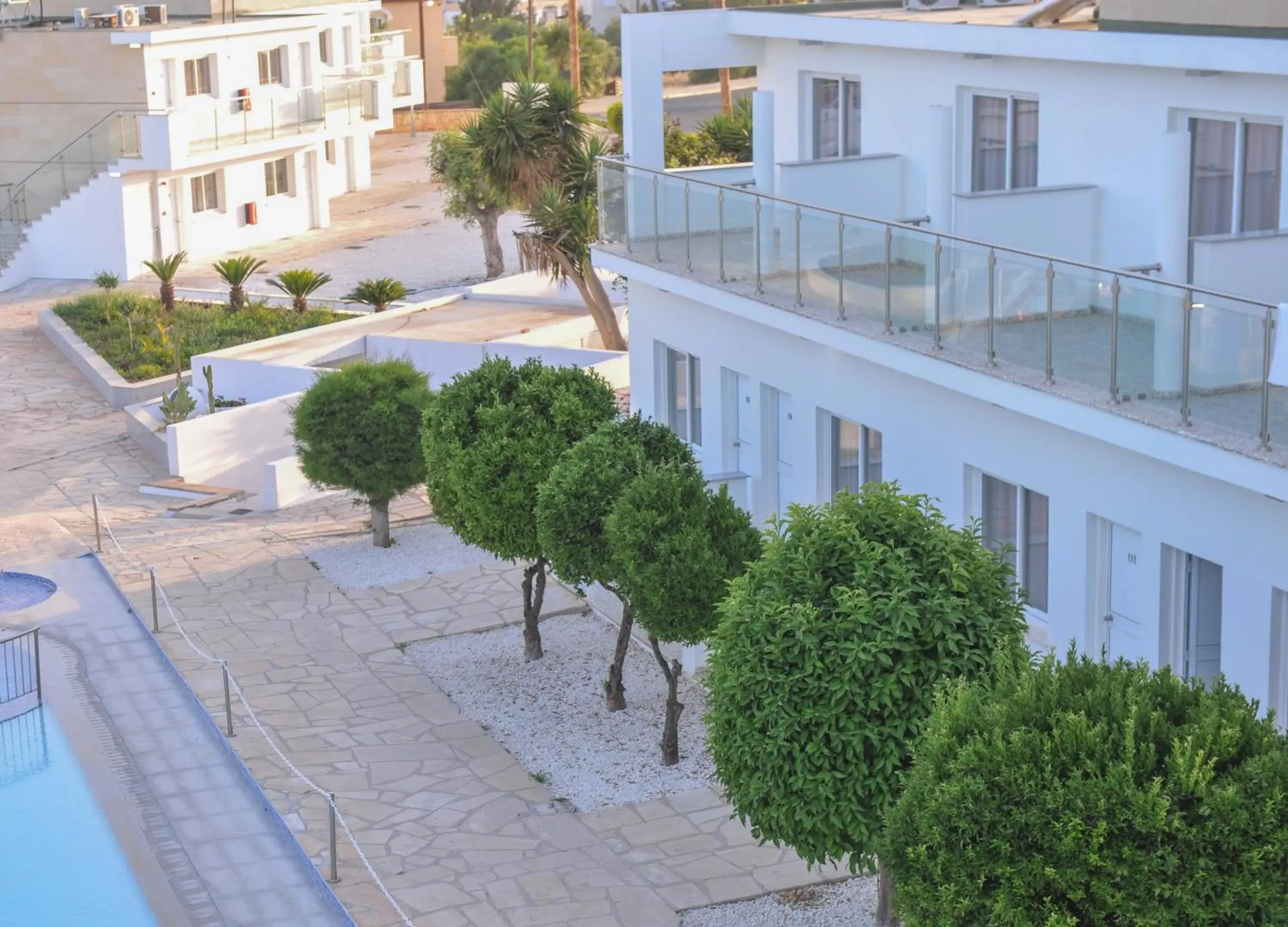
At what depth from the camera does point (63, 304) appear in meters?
39.5

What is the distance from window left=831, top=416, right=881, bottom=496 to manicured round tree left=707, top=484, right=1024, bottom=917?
5.07 meters

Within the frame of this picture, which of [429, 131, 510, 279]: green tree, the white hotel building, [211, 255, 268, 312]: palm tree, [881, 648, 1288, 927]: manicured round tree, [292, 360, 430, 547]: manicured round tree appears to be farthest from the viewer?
[429, 131, 510, 279]: green tree

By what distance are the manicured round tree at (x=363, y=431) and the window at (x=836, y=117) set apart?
20.0 feet

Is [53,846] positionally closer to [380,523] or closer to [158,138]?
[380,523]

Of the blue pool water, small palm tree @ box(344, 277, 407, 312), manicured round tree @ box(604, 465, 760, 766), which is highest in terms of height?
manicured round tree @ box(604, 465, 760, 766)

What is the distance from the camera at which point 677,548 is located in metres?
15.4

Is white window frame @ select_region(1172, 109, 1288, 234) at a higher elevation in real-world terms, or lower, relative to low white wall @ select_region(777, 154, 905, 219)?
higher

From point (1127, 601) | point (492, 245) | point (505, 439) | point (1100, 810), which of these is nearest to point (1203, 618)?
point (1127, 601)

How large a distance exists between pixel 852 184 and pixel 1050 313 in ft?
20.2

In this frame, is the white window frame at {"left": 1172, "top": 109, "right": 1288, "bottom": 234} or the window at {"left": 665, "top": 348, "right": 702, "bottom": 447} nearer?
the white window frame at {"left": 1172, "top": 109, "right": 1288, "bottom": 234}

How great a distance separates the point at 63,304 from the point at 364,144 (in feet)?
59.5

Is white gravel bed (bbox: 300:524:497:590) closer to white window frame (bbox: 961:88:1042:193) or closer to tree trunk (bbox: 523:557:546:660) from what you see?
tree trunk (bbox: 523:557:546:660)

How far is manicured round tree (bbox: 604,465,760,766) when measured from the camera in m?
15.4

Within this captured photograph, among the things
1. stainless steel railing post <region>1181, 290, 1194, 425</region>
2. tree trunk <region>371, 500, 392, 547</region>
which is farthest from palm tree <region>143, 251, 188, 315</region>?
stainless steel railing post <region>1181, 290, 1194, 425</region>
